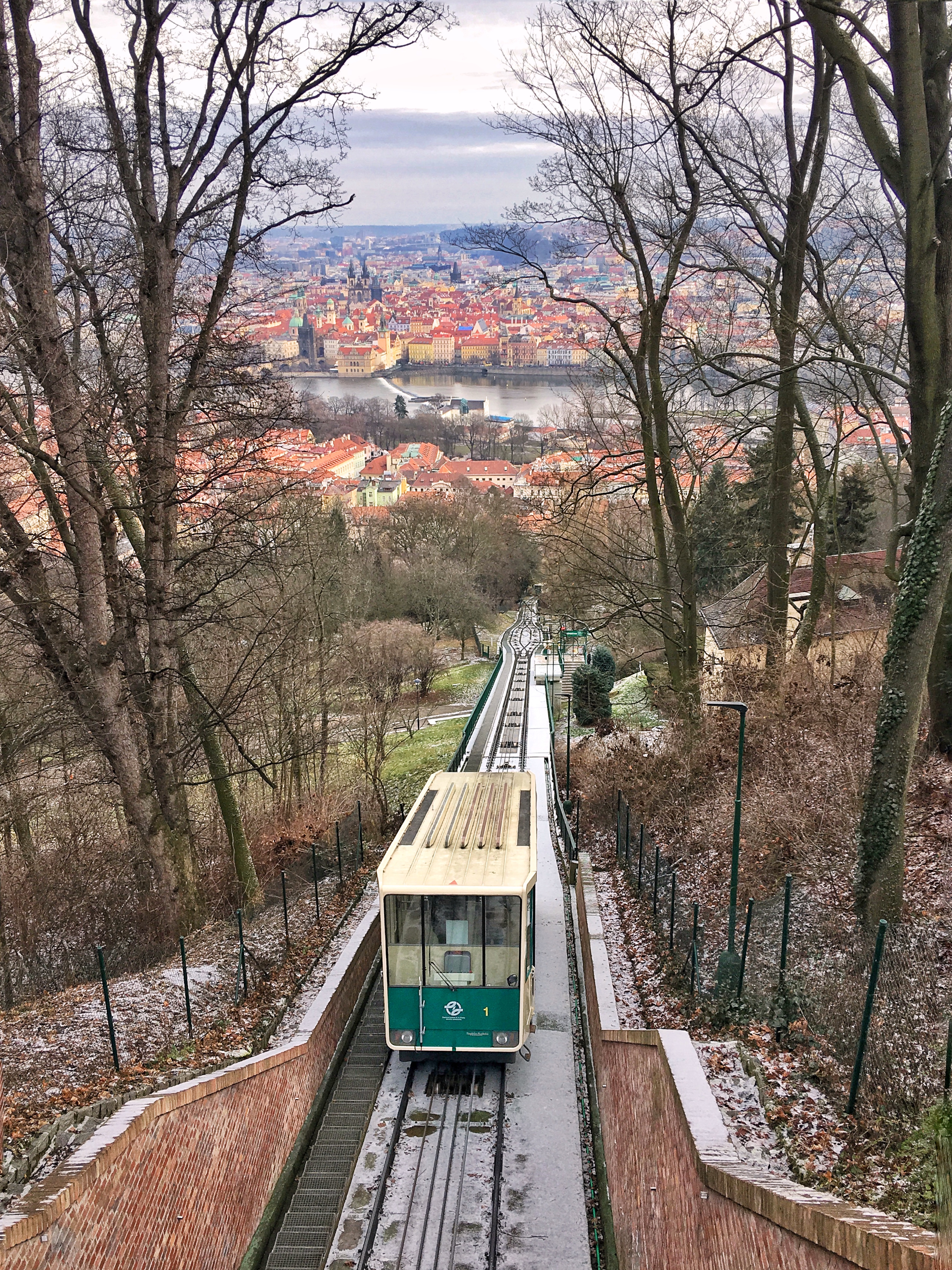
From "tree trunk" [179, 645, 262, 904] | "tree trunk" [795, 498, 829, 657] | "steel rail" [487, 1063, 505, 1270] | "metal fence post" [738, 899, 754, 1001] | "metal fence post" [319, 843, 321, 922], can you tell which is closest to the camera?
"steel rail" [487, 1063, 505, 1270]

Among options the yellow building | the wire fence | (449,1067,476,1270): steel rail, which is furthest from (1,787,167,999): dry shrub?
the yellow building

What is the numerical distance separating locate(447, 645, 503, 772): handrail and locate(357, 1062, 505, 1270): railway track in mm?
9099

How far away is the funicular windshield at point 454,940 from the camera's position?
11977 millimetres

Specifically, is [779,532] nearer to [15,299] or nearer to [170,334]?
[170,334]

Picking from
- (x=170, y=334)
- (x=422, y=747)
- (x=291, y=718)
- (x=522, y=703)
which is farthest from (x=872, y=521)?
(x=170, y=334)

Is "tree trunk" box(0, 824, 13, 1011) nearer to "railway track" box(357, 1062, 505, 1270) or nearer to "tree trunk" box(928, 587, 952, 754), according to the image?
"railway track" box(357, 1062, 505, 1270)

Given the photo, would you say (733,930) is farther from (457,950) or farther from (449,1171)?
(449,1171)

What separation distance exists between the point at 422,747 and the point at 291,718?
1192 centimetres

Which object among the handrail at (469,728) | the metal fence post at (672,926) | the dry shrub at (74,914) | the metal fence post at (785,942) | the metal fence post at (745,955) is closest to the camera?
the metal fence post at (785,942)

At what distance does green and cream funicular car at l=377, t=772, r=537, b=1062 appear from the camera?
39.3ft

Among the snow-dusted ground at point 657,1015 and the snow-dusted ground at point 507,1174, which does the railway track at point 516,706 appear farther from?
the snow-dusted ground at point 507,1174

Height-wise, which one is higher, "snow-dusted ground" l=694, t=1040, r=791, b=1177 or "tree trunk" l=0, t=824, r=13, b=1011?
"snow-dusted ground" l=694, t=1040, r=791, b=1177

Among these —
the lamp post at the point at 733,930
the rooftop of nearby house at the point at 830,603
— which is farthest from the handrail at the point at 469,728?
the lamp post at the point at 733,930

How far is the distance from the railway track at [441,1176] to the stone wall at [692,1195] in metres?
1.33
